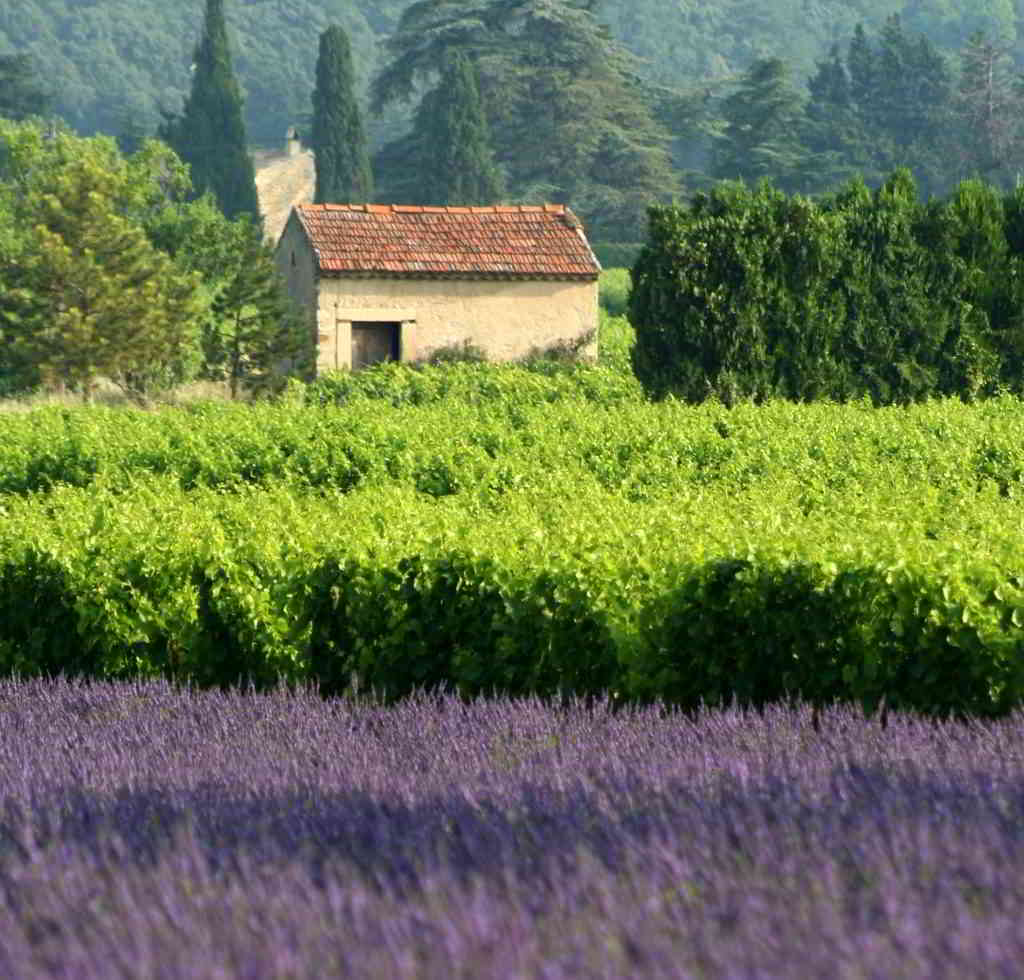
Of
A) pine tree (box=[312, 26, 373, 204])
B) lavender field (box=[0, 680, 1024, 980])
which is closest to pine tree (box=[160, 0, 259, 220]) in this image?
pine tree (box=[312, 26, 373, 204])

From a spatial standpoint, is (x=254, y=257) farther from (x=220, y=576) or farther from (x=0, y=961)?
(x=0, y=961)

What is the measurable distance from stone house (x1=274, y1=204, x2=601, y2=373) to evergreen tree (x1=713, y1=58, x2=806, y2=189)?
33820mm

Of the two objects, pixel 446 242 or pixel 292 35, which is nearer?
pixel 446 242

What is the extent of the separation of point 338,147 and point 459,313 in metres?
34.6

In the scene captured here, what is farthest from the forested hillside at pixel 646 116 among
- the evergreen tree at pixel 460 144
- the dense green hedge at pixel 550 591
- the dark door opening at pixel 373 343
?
the dense green hedge at pixel 550 591

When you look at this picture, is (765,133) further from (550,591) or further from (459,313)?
(550,591)

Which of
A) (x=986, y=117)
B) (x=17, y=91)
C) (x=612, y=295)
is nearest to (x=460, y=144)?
(x=612, y=295)

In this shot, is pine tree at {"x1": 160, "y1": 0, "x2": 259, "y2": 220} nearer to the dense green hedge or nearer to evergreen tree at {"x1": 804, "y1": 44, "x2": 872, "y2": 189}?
evergreen tree at {"x1": 804, "y1": 44, "x2": 872, "y2": 189}

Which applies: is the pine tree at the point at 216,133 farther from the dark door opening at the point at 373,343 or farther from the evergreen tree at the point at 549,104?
the dark door opening at the point at 373,343

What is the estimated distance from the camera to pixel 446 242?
126 ft

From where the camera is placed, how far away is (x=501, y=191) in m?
67.3

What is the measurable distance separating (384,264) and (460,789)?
3385cm

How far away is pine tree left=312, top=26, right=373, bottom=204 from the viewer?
70.3 m

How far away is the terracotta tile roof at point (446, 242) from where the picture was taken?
123ft
